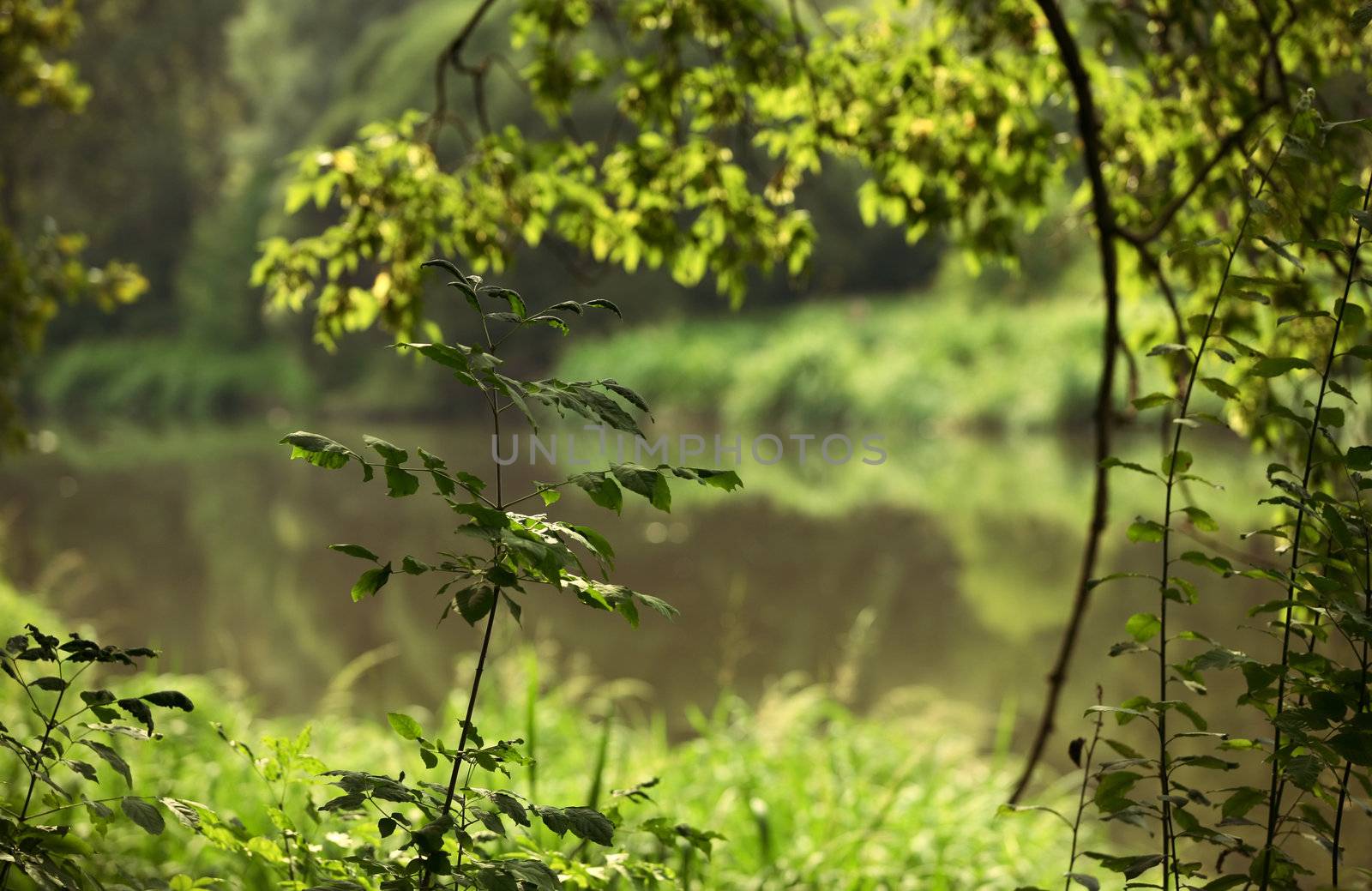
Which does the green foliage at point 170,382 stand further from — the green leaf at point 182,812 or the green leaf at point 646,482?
the green leaf at point 646,482

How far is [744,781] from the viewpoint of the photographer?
288 centimetres

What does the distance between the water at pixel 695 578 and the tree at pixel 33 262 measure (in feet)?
A: 2.55

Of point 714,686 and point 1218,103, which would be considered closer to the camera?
point 1218,103

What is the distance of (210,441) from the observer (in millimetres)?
13109

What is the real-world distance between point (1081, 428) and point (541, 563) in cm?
1021

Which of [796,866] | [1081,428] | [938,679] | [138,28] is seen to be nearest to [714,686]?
[938,679]

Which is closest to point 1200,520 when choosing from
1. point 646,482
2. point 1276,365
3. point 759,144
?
point 1276,365

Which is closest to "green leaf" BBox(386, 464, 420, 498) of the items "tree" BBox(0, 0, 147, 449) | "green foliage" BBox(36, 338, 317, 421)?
"tree" BBox(0, 0, 147, 449)

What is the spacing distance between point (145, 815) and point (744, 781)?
82.2 inches

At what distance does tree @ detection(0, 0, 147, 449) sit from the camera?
3.06 meters

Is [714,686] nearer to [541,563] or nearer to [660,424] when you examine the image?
[541,563]

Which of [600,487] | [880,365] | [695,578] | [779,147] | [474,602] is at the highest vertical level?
[880,365]

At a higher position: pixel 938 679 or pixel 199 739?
pixel 938 679

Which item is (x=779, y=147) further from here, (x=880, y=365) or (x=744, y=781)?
(x=880, y=365)
